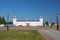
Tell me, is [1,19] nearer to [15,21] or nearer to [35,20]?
[15,21]

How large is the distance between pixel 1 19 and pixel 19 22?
13954 millimetres

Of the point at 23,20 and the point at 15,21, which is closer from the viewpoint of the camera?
the point at 15,21

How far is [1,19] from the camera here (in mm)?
121625

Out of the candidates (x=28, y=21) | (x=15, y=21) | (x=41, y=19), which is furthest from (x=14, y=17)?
(x=41, y=19)

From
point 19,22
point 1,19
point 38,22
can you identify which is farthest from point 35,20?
point 1,19

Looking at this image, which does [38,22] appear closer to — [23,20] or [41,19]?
[41,19]

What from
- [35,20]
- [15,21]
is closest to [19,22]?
[15,21]

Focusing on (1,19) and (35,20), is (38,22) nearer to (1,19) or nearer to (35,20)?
(35,20)

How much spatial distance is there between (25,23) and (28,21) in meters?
2.68

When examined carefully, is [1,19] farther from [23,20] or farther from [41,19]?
[41,19]

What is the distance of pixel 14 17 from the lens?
4557 inches

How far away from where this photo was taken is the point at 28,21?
391 feet

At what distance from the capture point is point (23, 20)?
12256 cm

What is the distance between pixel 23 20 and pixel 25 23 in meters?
5.11
